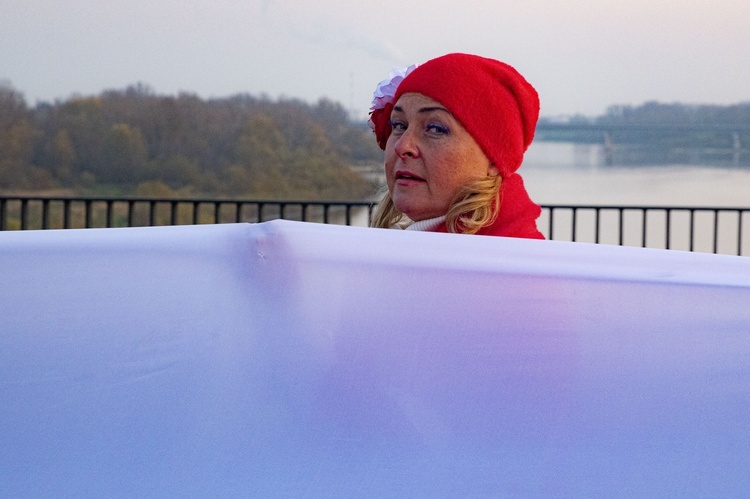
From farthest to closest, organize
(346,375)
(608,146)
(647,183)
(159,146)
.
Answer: (159,146) < (647,183) < (608,146) < (346,375)

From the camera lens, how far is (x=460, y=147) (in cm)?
133

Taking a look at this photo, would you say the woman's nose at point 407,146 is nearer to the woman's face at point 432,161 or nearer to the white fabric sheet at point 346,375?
the woman's face at point 432,161

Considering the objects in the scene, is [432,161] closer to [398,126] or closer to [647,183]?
[398,126]

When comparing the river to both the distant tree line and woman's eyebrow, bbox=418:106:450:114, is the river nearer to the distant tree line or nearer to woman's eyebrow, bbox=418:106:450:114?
the distant tree line

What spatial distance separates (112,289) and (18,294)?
0.21 feet

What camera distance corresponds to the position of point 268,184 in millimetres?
8055

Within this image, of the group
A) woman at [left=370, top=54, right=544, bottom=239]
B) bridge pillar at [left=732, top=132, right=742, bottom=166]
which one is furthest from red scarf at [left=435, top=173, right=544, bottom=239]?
bridge pillar at [left=732, top=132, right=742, bottom=166]

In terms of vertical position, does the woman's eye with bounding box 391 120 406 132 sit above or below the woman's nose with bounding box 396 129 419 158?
above

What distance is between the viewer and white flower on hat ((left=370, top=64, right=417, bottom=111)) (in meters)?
1.53

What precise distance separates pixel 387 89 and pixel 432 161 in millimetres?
261

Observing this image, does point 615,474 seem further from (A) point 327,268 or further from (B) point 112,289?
(B) point 112,289

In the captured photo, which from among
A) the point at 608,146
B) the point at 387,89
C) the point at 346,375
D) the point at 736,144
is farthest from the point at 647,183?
the point at 346,375

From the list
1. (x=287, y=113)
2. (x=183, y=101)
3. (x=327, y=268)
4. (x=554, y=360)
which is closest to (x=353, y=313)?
(x=327, y=268)

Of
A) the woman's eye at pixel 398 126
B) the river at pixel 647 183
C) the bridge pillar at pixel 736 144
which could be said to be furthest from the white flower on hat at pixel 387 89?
the bridge pillar at pixel 736 144
